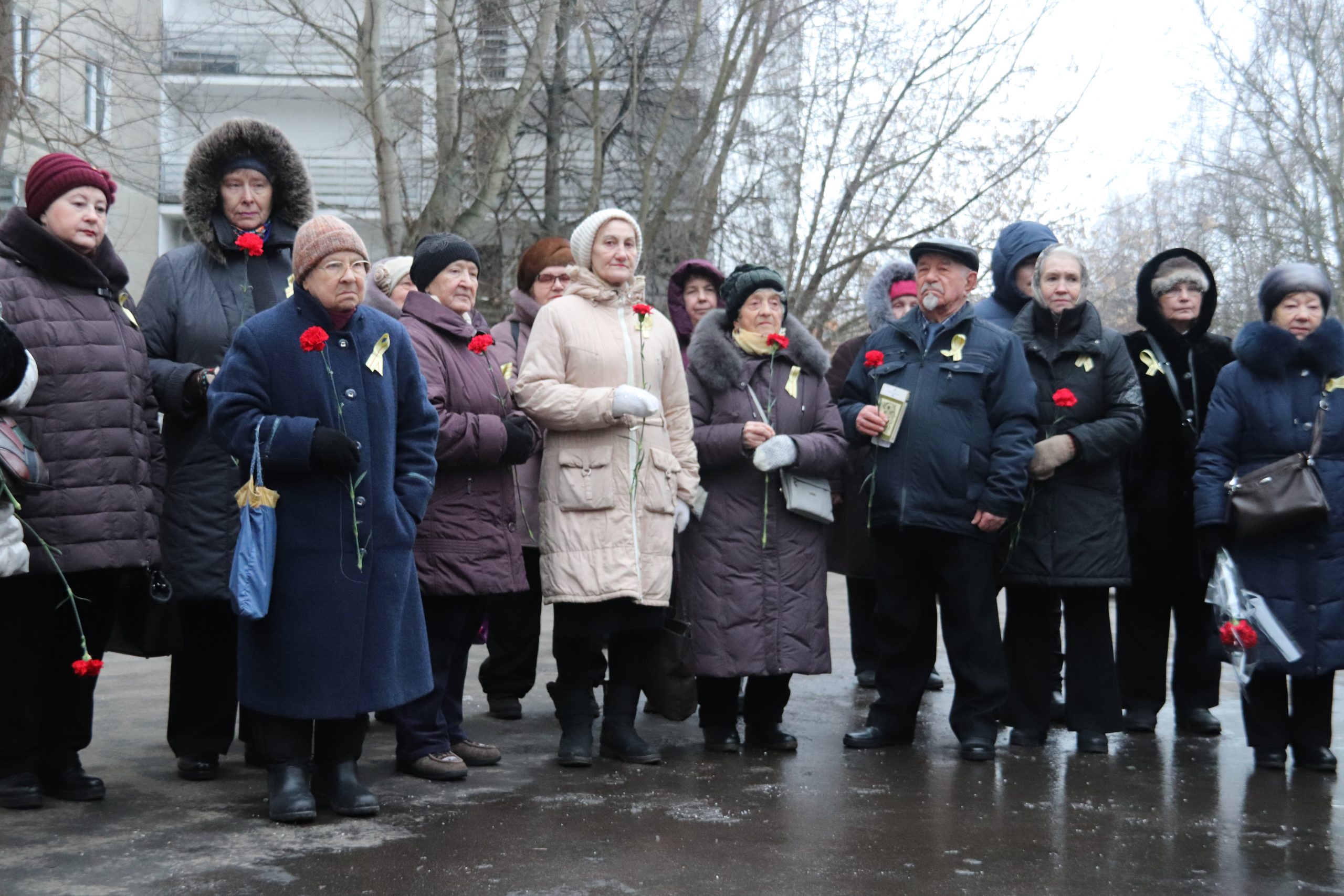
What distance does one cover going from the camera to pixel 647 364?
643cm

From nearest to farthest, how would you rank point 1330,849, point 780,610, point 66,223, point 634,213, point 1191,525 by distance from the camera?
point 1330,849 → point 66,223 → point 780,610 → point 1191,525 → point 634,213

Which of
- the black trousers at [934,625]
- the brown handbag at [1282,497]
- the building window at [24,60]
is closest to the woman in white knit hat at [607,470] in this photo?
the black trousers at [934,625]

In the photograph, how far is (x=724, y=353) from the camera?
6.72 meters

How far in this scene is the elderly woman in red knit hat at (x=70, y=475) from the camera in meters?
5.31

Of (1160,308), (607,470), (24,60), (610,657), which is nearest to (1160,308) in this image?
(1160,308)

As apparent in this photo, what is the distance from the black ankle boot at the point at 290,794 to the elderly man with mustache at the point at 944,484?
2.58 metres

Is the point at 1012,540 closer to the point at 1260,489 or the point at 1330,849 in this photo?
the point at 1260,489

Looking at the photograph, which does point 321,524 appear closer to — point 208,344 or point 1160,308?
point 208,344

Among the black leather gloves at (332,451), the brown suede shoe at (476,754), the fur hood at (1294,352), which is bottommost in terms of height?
the brown suede shoe at (476,754)

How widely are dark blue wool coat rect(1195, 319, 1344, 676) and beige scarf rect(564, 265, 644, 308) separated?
8.59 feet

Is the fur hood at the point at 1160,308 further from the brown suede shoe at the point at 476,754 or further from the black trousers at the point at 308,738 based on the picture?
the black trousers at the point at 308,738

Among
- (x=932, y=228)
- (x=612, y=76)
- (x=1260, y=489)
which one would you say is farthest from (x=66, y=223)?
(x=932, y=228)

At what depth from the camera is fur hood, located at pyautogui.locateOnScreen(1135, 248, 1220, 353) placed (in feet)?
24.5

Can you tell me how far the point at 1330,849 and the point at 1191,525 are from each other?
243 cm
